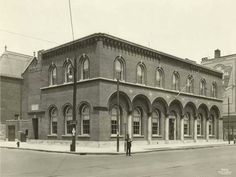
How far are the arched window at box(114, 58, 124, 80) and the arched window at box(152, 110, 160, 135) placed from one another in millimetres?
6700

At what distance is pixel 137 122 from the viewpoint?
1451 inches

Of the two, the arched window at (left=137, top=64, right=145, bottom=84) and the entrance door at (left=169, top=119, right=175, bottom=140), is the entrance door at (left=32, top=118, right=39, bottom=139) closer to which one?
the arched window at (left=137, top=64, right=145, bottom=84)

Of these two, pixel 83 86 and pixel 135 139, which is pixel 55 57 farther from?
pixel 135 139

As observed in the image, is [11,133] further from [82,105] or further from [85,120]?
[85,120]

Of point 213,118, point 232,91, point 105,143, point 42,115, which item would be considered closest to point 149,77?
point 105,143

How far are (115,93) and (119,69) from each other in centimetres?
252

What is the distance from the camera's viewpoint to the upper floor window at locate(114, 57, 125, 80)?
34.4 m

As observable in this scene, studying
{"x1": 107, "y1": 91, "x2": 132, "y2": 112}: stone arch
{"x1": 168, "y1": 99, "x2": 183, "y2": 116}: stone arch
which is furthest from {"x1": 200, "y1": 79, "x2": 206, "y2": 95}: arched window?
{"x1": 107, "y1": 91, "x2": 132, "y2": 112}: stone arch

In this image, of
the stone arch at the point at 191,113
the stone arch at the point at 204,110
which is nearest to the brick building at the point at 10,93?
the stone arch at the point at 191,113

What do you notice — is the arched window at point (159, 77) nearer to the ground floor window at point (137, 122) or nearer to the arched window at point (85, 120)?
the ground floor window at point (137, 122)

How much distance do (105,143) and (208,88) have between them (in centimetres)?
2179

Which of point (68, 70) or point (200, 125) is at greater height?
point (68, 70)

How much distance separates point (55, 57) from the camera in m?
37.9

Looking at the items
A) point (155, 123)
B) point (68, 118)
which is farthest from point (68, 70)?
point (155, 123)
